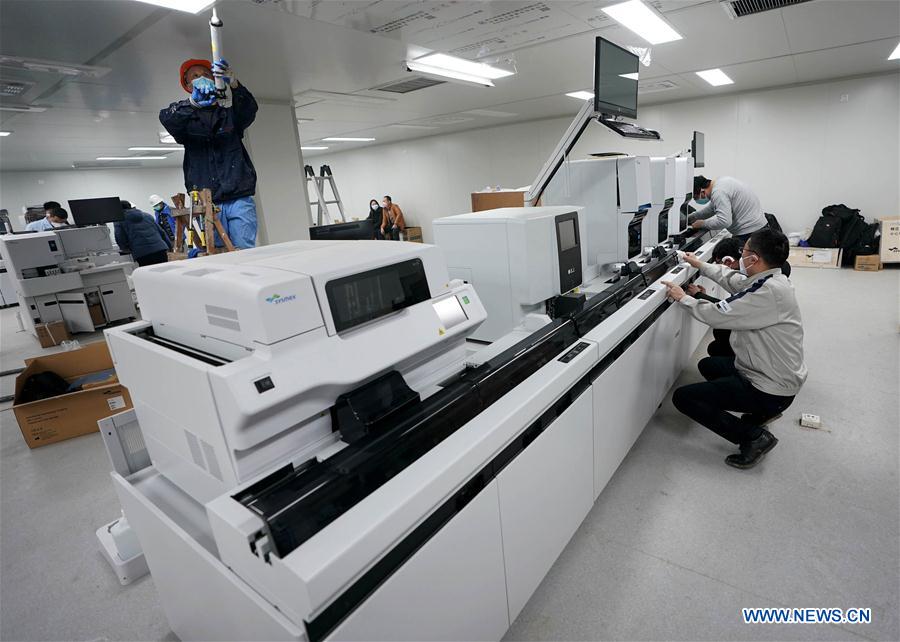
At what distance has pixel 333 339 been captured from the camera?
3.46 feet

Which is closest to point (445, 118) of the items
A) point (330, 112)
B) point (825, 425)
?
point (330, 112)

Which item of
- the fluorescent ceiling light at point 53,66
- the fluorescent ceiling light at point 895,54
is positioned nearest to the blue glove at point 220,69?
the fluorescent ceiling light at point 53,66

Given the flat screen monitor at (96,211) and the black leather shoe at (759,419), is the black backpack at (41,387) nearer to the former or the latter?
the flat screen monitor at (96,211)

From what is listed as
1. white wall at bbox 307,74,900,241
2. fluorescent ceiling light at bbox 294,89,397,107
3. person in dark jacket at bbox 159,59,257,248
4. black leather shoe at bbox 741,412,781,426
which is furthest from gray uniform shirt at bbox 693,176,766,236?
person in dark jacket at bbox 159,59,257,248

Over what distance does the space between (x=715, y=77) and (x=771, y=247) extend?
15.0 feet

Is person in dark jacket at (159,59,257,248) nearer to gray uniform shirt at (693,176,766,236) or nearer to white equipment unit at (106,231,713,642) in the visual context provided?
white equipment unit at (106,231,713,642)

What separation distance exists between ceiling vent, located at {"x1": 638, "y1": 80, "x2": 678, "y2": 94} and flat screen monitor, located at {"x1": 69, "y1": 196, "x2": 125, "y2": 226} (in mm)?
6913

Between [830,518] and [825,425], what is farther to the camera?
[825,425]

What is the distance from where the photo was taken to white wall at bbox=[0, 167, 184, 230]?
9508 mm

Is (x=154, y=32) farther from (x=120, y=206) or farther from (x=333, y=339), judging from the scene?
(x=120, y=206)

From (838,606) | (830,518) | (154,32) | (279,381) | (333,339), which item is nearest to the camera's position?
(279,381)

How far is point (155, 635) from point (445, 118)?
7.48m

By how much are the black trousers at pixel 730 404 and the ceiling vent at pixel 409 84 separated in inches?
148

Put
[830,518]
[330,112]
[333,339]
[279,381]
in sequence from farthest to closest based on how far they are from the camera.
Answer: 1. [330,112]
2. [830,518]
3. [333,339]
4. [279,381]
